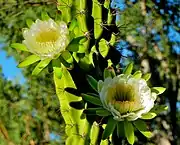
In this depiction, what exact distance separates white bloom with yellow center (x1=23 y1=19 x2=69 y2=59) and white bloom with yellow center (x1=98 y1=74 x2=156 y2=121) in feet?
0.74

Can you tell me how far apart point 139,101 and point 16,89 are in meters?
4.33

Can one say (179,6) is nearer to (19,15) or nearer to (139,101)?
(19,15)

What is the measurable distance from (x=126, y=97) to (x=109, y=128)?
15 centimetres

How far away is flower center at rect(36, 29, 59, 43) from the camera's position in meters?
2.13

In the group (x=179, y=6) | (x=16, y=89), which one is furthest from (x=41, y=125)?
(x=179, y=6)

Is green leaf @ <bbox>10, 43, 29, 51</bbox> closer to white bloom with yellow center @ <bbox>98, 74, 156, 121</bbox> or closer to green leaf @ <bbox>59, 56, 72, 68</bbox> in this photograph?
green leaf @ <bbox>59, 56, 72, 68</bbox>

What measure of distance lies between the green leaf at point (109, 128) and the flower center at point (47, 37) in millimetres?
399

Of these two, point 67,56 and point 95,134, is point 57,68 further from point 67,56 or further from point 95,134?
point 95,134

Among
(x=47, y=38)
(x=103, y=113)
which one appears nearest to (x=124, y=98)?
(x=103, y=113)

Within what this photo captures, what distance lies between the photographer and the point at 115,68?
2268 mm

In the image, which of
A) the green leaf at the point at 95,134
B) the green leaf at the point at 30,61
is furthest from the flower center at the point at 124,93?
the green leaf at the point at 30,61

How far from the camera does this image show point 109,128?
202 cm

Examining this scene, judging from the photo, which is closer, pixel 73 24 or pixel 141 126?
pixel 141 126

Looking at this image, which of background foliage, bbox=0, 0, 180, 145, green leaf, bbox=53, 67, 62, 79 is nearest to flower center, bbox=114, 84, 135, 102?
green leaf, bbox=53, 67, 62, 79
